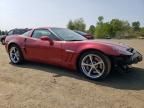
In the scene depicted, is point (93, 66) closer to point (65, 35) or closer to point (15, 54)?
point (65, 35)

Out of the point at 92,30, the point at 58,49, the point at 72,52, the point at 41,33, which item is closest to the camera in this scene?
the point at 72,52

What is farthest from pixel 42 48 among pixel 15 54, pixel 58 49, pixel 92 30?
pixel 92 30

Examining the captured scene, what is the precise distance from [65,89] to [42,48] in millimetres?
1859

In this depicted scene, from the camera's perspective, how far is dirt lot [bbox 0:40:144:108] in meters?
3.83

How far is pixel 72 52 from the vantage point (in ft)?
17.9

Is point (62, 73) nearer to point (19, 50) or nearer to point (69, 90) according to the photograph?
point (69, 90)

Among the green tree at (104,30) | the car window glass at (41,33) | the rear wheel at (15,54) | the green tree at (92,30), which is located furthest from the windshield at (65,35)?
the green tree at (92,30)

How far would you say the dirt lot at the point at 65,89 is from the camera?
151 inches

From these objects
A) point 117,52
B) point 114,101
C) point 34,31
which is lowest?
point 114,101

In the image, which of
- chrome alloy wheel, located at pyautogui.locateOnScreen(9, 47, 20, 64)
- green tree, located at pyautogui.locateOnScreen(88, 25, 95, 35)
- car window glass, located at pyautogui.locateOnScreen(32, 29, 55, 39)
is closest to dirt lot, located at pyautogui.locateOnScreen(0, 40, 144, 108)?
chrome alloy wheel, located at pyautogui.locateOnScreen(9, 47, 20, 64)

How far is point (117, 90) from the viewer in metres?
4.50

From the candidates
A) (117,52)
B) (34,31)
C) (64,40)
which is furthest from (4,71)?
(117,52)

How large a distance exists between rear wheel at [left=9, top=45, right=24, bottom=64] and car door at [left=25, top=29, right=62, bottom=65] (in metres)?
0.39

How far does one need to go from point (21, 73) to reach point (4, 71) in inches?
24.2
